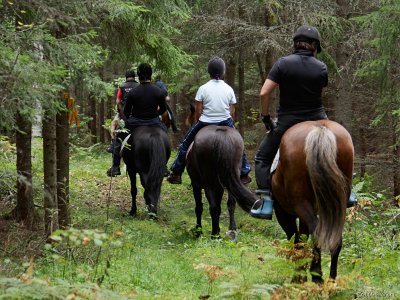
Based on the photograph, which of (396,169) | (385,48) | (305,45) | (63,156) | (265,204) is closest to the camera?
(305,45)

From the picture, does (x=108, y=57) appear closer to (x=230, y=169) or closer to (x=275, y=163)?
(x=230, y=169)

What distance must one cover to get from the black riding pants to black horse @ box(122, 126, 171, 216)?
4137 millimetres

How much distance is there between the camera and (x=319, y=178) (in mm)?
5852

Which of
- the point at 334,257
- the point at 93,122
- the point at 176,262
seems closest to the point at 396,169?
the point at 176,262

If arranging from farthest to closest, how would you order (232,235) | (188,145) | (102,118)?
(102,118)
(188,145)
(232,235)

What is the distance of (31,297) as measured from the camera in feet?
13.5

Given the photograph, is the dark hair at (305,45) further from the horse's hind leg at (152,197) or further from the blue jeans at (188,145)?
the horse's hind leg at (152,197)

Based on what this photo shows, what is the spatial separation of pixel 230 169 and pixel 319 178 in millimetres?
3789

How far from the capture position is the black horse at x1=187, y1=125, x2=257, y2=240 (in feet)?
31.3

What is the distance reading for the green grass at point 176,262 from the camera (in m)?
4.65

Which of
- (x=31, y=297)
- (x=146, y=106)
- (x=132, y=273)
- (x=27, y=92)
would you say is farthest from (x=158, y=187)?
(x=31, y=297)

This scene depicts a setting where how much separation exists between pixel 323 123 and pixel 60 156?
16.7 feet

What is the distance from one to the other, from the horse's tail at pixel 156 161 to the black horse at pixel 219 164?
107 cm

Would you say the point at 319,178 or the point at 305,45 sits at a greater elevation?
the point at 305,45
